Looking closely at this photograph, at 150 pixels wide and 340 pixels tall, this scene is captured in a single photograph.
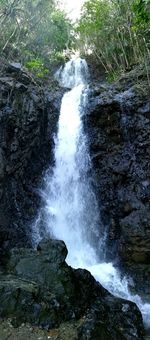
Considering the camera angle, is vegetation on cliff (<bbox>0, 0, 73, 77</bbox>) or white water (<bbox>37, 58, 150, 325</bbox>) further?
vegetation on cliff (<bbox>0, 0, 73, 77</bbox>)

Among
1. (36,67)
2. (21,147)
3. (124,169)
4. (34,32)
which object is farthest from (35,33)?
(124,169)

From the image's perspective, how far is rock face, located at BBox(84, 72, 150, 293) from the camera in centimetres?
1147

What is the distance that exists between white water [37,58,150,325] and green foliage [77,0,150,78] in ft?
12.9

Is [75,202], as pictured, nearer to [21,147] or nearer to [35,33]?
[21,147]

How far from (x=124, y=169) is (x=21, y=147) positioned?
3.70 m

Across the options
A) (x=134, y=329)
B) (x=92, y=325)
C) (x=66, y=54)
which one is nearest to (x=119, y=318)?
(x=134, y=329)

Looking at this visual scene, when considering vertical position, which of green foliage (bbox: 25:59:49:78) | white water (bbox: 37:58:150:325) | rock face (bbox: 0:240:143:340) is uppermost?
green foliage (bbox: 25:59:49:78)

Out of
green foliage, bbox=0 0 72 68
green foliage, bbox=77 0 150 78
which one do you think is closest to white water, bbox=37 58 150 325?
green foliage, bbox=0 0 72 68

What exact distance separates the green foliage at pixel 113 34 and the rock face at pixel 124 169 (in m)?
4.42

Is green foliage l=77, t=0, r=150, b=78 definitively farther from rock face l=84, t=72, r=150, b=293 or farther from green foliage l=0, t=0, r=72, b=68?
rock face l=84, t=72, r=150, b=293

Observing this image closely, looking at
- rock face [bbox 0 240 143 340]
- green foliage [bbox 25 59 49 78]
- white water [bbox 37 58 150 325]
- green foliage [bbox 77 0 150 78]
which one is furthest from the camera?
green foliage [bbox 77 0 150 78]

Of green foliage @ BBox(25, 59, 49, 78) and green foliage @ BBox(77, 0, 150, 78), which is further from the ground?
green foliage @ BBox(77, 0, 150, 78)

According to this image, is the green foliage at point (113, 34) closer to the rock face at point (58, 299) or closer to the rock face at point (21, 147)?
the rock face at point (21, 147)

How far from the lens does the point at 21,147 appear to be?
12.5 m
